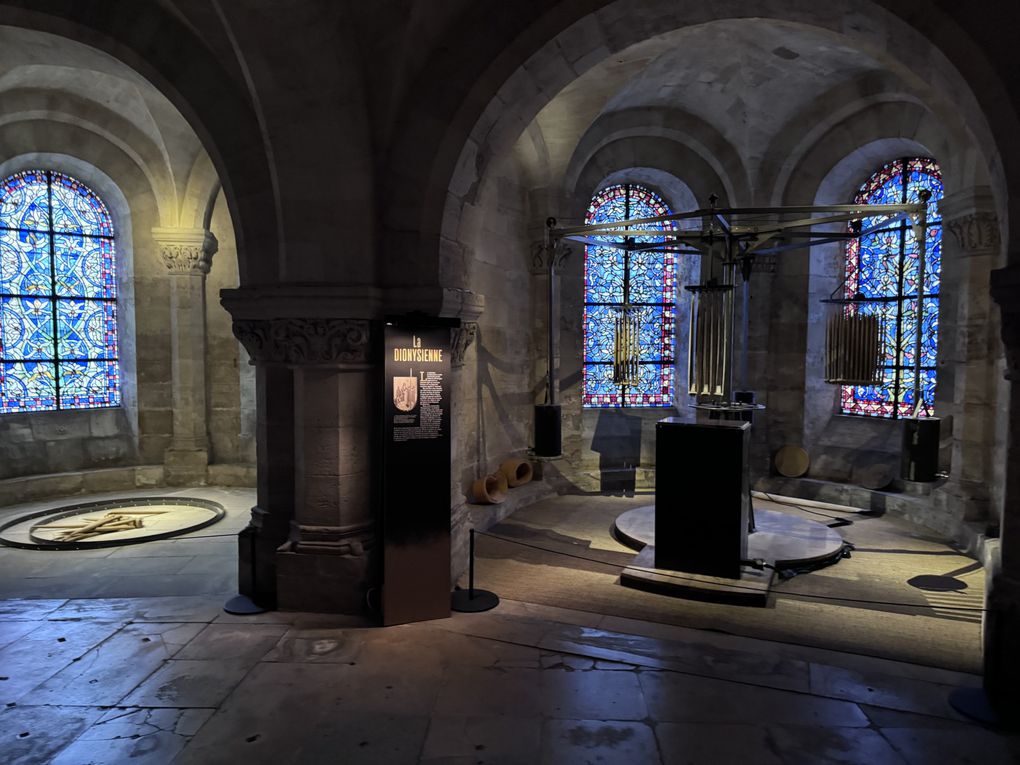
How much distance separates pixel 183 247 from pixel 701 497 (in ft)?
27.1

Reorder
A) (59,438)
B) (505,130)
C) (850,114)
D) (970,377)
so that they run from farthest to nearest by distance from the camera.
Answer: (59,438) → (850,114) → (970,377) → (505,130)

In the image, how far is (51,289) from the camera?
10.3m

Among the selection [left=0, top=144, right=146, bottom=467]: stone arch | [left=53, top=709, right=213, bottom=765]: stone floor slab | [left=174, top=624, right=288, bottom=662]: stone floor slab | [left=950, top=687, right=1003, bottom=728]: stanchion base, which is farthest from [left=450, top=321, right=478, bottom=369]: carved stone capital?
[left=0, top=144, right=146, bottom=467]: stone arch

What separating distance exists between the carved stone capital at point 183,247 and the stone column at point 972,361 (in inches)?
380

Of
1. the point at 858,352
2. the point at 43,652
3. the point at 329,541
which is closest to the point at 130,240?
the point at 329,541

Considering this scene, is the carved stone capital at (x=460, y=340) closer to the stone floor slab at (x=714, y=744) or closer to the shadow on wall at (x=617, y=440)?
the stone floor slab at (x=714, y=744)

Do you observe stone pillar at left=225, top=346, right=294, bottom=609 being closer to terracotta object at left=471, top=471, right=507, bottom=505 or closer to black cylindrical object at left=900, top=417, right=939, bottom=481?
terracotta object at left=471, top=471, right=507, bottom=505

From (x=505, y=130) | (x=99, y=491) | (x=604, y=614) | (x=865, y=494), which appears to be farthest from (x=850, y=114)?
(x=99, y=491)

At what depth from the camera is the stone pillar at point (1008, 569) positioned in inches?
158

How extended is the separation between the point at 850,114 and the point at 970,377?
12.5 feet

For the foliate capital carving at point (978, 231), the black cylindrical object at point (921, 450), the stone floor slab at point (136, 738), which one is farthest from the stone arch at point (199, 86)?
the foliate capital carving at point (978, 231)

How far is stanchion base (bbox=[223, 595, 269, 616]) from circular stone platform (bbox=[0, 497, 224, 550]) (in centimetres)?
305

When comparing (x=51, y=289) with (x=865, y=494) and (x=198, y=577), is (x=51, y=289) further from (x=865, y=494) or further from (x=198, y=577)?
(x=865, y=494)

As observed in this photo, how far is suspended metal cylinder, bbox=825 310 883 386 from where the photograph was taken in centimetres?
685
